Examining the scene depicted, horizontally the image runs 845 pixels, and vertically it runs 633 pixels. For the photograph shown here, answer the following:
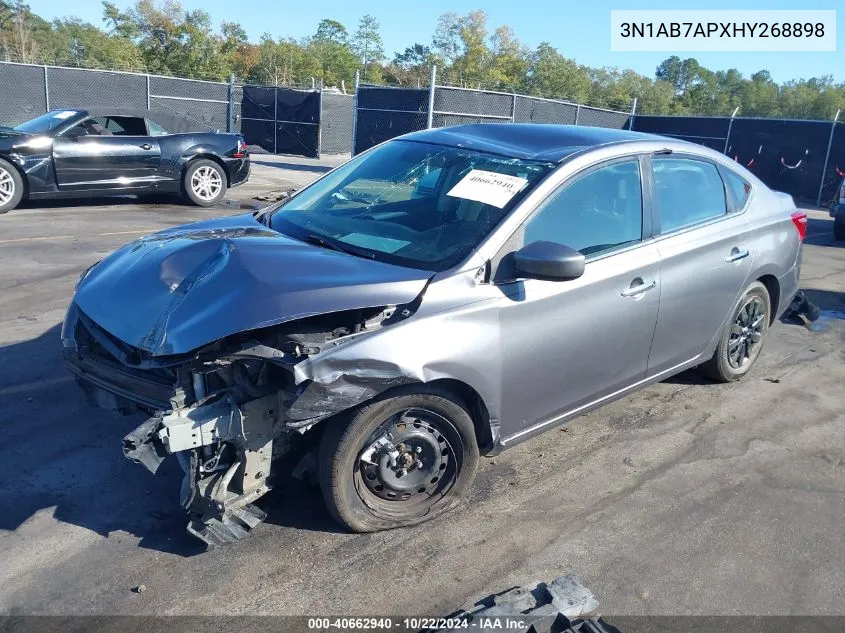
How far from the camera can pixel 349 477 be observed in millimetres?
3297

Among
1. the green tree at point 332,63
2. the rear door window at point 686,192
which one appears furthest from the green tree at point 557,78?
the rear door window at point 686,192

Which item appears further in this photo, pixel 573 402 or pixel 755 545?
pixel 573 402

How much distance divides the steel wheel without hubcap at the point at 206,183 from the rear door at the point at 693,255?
9253 mm

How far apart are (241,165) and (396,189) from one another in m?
9.15

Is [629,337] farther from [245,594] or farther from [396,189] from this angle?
[245,594]

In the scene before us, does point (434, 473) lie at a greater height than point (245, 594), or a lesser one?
greater

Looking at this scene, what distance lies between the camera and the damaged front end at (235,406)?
120 inches

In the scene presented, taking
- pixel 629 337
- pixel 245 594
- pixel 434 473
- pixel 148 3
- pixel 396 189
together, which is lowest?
pixel 245 594

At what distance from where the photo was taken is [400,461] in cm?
344

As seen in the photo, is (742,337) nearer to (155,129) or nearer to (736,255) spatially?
(736,255)

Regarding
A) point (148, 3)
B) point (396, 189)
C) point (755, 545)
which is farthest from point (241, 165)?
point (148, 3)

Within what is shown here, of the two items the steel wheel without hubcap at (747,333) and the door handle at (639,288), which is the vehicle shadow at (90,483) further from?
the steel wheel without hubcap at (747,333)

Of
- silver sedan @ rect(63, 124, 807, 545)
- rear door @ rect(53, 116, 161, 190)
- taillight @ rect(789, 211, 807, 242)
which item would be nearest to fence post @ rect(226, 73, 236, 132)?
rear door @ rect(53, 116, 161, 190)

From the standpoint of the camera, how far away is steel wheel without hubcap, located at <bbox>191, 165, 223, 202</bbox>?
12.3 meters
